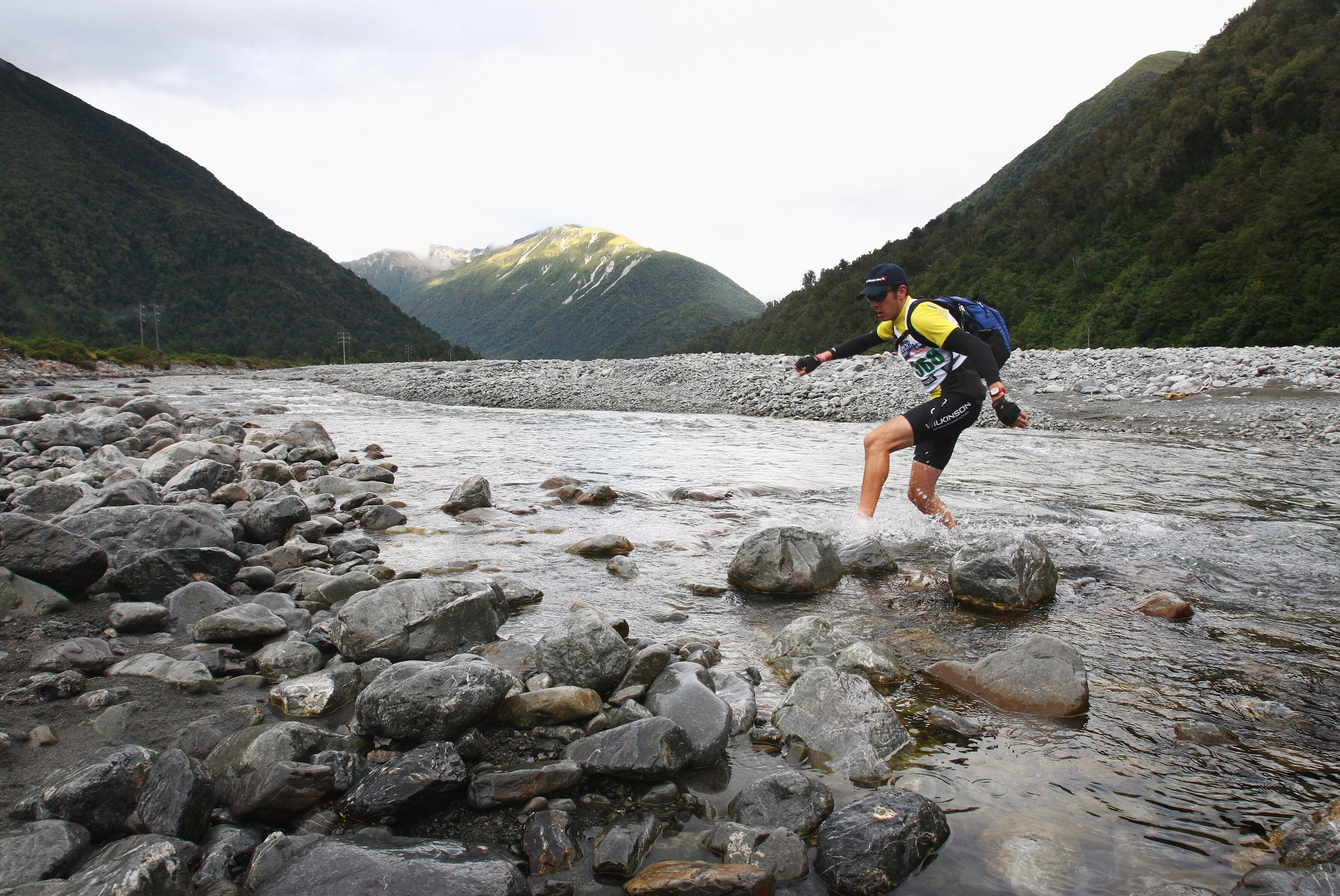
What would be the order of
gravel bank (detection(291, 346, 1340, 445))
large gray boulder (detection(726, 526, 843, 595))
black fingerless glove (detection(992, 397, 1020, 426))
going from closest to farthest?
large gray boulder (detection(726, 526, 843, 595)) < black fingerless glove (detection(992, 397, 1020, 426)) < gravel bank (detection(291, 346, 1340, 445))

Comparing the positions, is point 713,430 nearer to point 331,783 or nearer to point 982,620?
point 982,620

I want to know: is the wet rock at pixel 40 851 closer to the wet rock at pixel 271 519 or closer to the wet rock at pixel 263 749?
the wet rock at pixel 263 749

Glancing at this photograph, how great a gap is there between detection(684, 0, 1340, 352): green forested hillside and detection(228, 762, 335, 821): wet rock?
4047cm

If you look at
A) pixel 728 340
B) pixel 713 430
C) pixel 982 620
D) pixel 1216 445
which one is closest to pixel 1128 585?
pixel 982 620

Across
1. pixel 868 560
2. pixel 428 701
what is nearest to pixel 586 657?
pixel 428 701

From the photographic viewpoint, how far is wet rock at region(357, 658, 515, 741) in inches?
118

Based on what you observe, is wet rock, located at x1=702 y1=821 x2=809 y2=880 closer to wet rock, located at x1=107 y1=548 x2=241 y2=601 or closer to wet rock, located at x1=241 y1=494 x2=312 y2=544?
wet rock, located at x1=107 y1=548 x2=241 y2=601

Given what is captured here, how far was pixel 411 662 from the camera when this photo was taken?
3.26 metres

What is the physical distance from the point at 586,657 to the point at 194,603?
280 centimetres

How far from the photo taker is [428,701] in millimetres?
3014

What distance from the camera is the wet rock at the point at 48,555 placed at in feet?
14.0

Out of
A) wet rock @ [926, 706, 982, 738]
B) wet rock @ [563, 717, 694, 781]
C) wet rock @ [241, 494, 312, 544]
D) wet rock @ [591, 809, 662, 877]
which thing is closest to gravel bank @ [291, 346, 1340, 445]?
wet rock @ [926, 706, 982, 738]

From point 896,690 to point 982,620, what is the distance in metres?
1.42

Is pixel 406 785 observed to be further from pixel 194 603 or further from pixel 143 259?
pixel 143 259
